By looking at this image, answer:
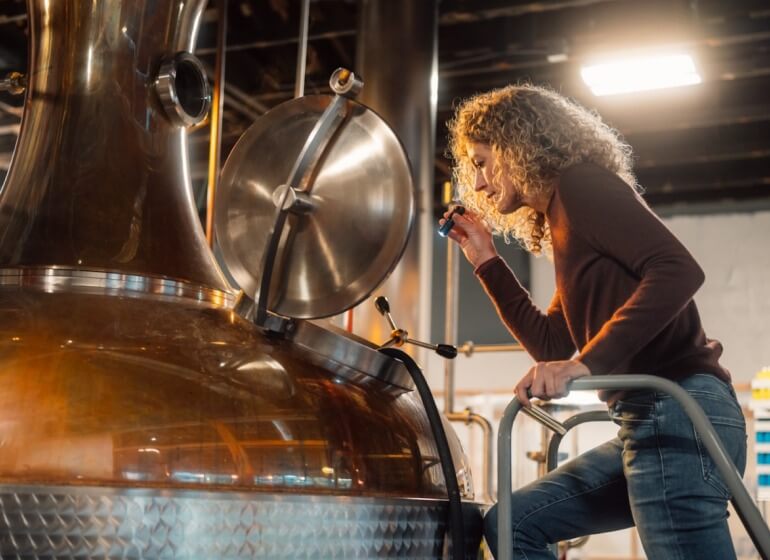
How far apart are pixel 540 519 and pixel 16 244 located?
926 millimetres

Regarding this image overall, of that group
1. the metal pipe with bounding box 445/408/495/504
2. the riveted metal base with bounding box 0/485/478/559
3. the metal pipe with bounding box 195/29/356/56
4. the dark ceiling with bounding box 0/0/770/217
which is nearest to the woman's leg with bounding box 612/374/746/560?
the riveted metal base with bounding box 0/485/478/559

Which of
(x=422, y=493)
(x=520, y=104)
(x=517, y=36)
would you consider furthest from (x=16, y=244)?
(x=517, y=36)

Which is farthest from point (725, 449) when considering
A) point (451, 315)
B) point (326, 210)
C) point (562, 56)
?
point (562, 56)

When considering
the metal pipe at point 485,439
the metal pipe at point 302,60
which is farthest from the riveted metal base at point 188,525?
the metal pipe at point 485,439

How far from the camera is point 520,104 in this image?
172cm

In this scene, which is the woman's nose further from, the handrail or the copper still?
the handrail

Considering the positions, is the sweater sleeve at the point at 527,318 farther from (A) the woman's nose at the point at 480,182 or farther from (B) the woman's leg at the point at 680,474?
(B) the woman's leg at the point at 680,474

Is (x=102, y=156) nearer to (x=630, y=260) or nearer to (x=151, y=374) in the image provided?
(x=151, y=374)

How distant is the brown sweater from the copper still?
31 cm

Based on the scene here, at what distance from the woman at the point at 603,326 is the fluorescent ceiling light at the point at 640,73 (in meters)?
3.06

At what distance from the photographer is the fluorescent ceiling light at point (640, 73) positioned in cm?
468

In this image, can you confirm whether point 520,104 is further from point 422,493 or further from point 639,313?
point 422,493

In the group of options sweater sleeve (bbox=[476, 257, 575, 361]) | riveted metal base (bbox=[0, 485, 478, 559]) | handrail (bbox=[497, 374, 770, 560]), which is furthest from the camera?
sweater sleeve (bbox=[476, 257, 575, 361])

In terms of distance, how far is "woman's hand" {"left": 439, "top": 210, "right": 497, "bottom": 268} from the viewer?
1.84 m
